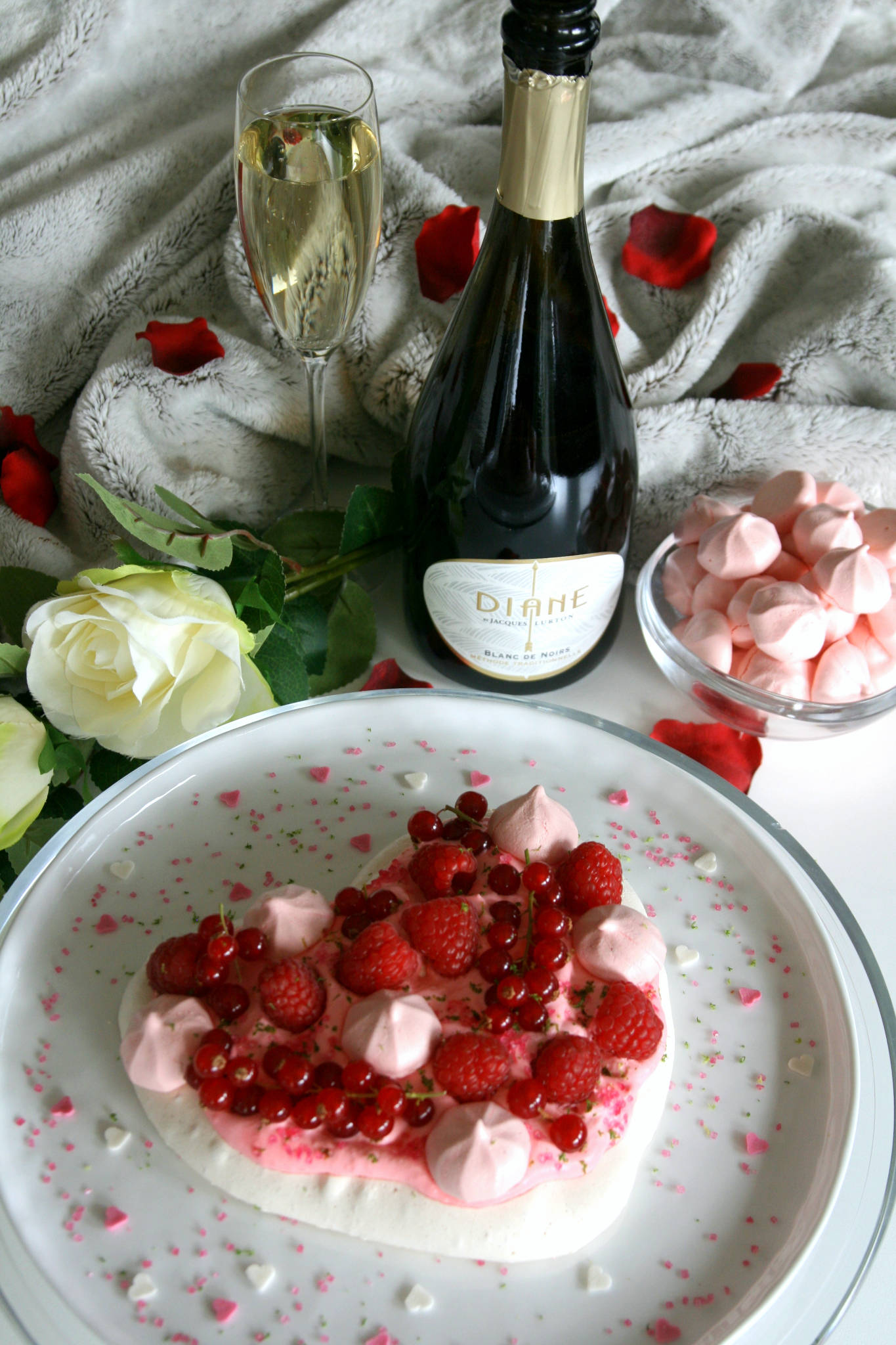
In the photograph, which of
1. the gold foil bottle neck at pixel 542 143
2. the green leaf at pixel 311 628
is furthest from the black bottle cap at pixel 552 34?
the green leaf at pixel 311 628

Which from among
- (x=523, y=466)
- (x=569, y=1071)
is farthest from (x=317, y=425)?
(x=569, y=1071)

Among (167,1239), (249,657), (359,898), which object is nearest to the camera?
(167,1239)

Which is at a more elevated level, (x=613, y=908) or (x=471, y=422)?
(x=471, y=422)

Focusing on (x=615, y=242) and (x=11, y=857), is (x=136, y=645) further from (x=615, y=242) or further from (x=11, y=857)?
(x=615, y=242)

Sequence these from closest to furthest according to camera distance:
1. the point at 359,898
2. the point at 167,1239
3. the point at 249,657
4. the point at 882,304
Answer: the point at 167,1239
the point at 359,898
the point at 249,657
the point at 882,304

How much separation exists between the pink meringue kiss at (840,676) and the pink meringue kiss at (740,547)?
0.08 meters

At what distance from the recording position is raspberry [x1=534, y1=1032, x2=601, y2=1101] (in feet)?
1.71

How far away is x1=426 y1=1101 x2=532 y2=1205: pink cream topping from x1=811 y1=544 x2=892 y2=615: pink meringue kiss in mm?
425

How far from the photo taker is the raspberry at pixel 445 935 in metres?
0.56

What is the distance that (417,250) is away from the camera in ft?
2.77

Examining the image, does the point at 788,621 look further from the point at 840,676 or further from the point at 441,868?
the point at 441,868

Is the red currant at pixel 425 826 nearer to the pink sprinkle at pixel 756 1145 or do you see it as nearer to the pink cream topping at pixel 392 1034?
the pink cream topping at pixel 392 1034

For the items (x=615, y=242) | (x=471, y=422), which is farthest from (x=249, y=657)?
(x=615, y=242)

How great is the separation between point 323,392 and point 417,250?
0.13 m
